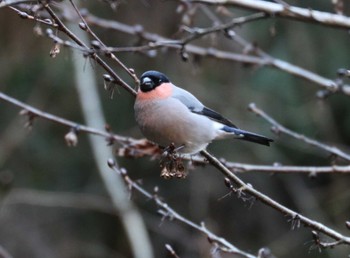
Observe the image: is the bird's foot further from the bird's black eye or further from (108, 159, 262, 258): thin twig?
the bird's black eye

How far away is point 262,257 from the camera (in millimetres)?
A: 2850

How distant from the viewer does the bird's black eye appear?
359cm

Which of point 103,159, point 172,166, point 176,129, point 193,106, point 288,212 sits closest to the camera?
point 288,212

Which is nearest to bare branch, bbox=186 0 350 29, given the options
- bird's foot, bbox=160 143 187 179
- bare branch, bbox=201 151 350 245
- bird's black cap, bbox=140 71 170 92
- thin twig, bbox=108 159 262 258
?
bird's black cap, bbox=140 71 170 92

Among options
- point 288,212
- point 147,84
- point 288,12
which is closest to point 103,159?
point 147,84

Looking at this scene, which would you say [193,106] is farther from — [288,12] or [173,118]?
[288,12]

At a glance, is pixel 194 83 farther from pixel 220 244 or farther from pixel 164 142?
pixel 220 244

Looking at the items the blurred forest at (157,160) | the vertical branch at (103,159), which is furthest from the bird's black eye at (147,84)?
the blurred forest at (157,160)

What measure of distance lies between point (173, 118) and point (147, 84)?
0.72ft

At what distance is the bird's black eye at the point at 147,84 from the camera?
3.59 meters

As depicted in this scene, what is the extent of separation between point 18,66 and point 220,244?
3911mm

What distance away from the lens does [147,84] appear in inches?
142

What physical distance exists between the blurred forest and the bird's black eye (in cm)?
227

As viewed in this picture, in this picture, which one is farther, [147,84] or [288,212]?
[147,84]
